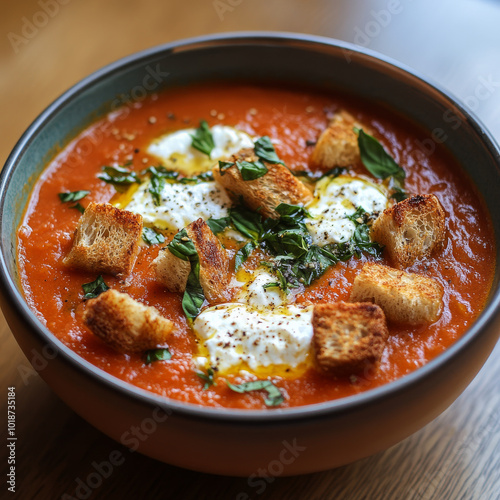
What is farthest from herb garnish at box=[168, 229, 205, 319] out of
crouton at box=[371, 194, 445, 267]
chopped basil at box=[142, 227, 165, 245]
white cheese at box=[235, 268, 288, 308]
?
crouton at box=[371, 194, 445, 267]

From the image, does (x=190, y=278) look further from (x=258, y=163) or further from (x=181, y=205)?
(x=258, y=163)

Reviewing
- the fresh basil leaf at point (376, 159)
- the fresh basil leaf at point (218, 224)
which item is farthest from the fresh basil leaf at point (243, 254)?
the fresh basil leaf at point (376, 159)

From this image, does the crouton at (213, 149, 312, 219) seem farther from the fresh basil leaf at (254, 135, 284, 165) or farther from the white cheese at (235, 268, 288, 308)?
the white cheese at (235, 268, 288, 308)

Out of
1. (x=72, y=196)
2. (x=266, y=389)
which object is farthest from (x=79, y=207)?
(x=266, y=389)

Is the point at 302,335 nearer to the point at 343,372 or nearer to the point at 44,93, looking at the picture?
the point at 343,372

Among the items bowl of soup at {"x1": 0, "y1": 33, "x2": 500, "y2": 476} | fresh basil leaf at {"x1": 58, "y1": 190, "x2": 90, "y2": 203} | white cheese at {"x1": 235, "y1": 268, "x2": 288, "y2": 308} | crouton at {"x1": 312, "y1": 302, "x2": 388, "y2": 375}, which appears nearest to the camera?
bowl of soup at {"x1": 0, "y1": 33, "x2": 500, "y2": 476}

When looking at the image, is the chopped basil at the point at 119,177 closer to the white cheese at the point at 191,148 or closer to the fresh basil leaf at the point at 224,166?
the white cheese at the point at 191,148
